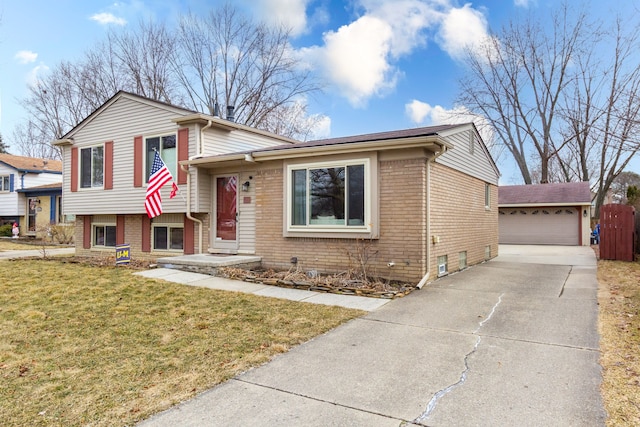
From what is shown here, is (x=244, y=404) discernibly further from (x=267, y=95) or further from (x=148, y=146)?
(x=267, y=95)

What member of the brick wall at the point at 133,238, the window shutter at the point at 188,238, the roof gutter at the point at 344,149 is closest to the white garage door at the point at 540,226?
the roof gutter at the point at 344,149

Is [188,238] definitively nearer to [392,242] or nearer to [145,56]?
[392,242]

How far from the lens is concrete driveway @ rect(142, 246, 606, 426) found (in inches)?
113

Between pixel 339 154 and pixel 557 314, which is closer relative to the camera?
pixel 557 314

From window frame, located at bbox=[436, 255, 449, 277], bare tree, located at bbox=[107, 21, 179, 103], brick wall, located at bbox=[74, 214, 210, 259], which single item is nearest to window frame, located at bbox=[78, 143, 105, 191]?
brick wall, located at bbox=[74, 214, 210, 259]

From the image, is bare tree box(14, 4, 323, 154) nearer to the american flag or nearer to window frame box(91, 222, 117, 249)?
window frame box(91, 222, 117, 249)

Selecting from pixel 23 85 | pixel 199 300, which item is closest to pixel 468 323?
pixel 199 300

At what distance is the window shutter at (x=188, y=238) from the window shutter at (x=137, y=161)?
6.66 ft

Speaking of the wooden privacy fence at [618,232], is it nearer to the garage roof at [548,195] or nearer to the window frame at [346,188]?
the window frame at [346,188]

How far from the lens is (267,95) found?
2717 cm

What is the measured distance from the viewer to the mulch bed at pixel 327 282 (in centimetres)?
716

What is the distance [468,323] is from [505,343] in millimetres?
832

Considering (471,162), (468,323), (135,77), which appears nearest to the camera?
(468,323)

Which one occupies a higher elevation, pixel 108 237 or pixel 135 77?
pixel 135 77
